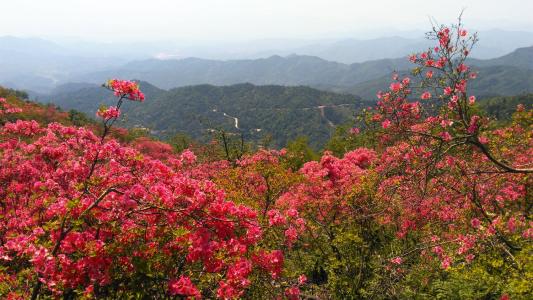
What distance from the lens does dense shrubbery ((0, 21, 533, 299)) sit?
23.3 ft

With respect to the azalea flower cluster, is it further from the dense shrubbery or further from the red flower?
the red flower

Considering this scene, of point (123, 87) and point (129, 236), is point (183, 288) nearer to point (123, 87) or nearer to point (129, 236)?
point (129, 236)

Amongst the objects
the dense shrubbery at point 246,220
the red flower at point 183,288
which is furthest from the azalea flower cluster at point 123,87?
the red flower at point 183,288

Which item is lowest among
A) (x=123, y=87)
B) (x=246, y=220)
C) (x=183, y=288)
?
(x=183, y=288)

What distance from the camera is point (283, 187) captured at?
21797 millimetres

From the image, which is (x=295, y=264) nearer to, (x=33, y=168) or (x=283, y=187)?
(x=283, y=187)

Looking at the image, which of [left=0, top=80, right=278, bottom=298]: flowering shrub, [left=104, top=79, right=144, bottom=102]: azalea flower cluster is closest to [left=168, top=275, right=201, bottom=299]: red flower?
[left=0, top=80, right=278, bottom=298]: flowering shrub

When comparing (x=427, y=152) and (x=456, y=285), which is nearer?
(x=427, y=152)

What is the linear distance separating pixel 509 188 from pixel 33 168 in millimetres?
18966

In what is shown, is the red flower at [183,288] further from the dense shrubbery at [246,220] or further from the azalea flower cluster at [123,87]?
the azalea flower cluster at [123,87]

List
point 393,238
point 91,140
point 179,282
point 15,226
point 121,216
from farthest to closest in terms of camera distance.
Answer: point 393,238
point 91,140
point 15,226
point 121,216
point 179,282

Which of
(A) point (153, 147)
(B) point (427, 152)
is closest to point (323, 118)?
(A) point (153, 147)

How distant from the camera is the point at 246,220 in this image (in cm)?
→ 830

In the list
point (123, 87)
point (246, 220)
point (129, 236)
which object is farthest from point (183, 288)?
point (123, 87)
